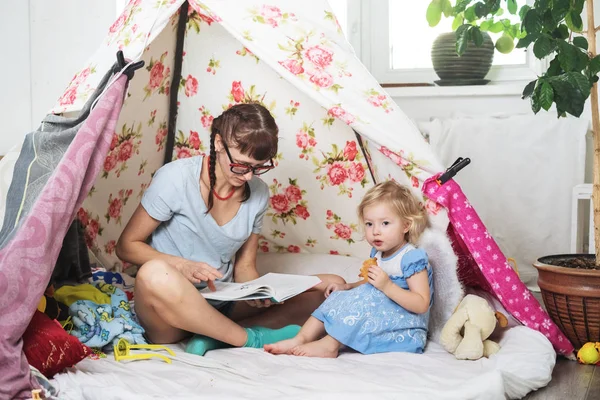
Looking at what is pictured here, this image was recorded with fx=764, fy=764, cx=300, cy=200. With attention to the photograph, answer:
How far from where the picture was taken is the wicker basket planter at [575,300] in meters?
2.06

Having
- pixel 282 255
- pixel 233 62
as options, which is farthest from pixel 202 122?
pixel 282 255

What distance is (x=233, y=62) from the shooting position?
2.45 m

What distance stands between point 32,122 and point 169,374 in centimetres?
222

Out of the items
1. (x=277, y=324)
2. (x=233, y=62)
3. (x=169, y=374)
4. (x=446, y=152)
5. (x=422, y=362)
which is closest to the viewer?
(x=169, y=374)

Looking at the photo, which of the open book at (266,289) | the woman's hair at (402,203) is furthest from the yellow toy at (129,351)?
the woman's hair at (402,203)

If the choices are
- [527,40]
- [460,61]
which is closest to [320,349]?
[527,40]

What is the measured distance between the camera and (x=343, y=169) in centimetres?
252

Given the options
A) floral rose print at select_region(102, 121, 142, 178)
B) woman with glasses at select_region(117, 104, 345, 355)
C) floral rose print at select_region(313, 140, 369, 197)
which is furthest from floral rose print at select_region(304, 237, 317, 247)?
floral rose print at select_region(102, 121, 142, 178)

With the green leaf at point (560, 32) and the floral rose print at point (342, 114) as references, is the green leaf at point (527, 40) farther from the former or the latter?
the floral rose print at point (342, 114)

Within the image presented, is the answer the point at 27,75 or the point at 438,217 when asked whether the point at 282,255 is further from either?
the point at 27,75

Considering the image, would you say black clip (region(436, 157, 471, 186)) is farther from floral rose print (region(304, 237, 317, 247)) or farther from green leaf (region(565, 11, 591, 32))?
floral rose print (region(304, 237, 317, 247))

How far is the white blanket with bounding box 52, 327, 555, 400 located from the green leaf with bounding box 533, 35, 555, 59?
2.49ft

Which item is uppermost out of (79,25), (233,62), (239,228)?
(79,25)

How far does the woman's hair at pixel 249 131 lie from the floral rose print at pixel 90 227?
0.62 metres
